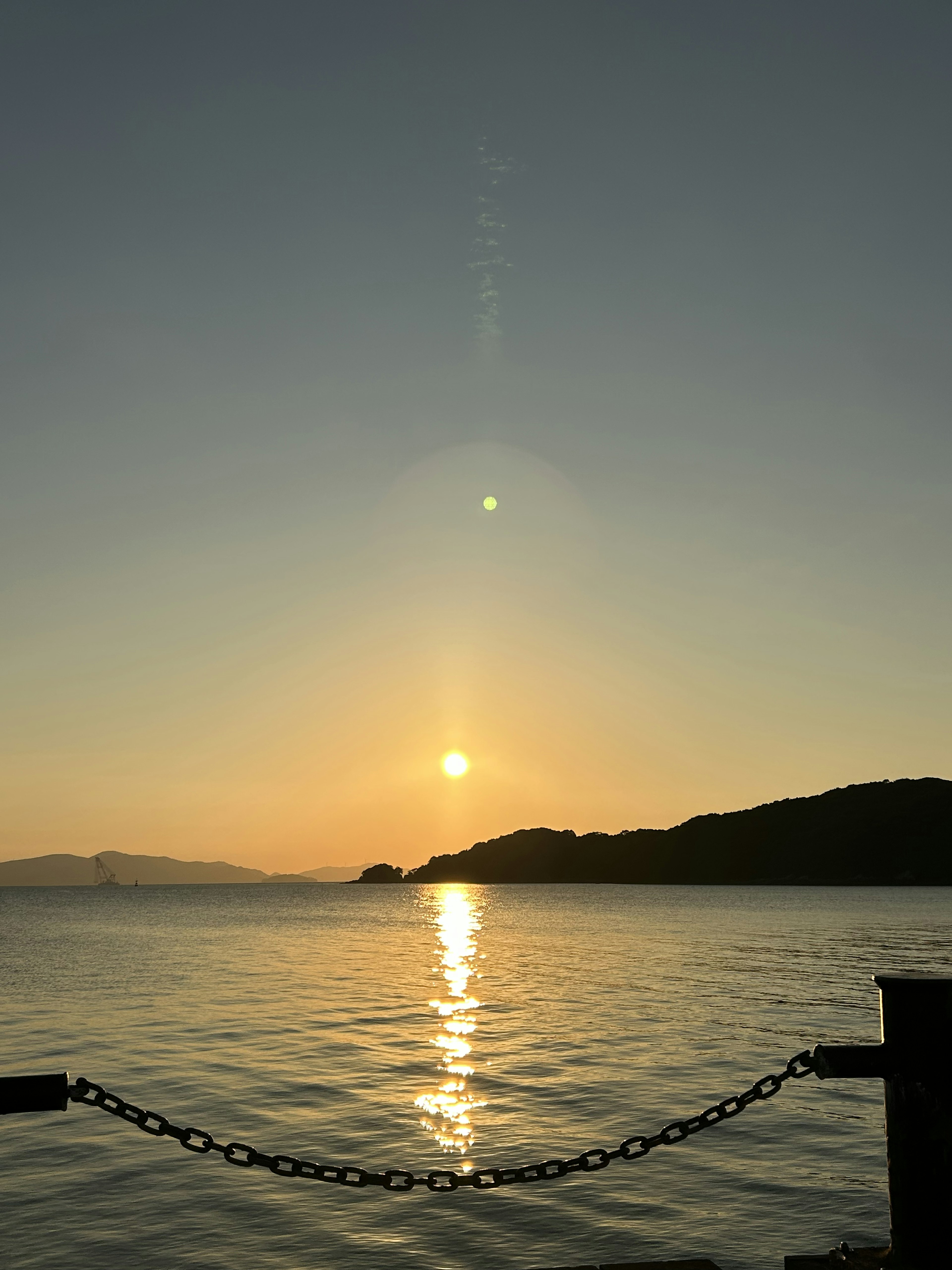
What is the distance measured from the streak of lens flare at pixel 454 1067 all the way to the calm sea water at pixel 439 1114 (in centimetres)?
11

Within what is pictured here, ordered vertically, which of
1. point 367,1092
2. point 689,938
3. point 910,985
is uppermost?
point 910,985

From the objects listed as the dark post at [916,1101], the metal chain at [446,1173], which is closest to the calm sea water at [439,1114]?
the metal chain at [446,1173]

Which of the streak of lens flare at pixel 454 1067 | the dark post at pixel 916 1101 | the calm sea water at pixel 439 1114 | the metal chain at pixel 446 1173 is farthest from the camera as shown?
the streak of lens flare at pixel 454 1067

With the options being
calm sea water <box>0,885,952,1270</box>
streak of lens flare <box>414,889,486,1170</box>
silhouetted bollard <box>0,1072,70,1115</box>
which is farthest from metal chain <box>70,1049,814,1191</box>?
streak of lens flare <box>414,889,486,1170</box>

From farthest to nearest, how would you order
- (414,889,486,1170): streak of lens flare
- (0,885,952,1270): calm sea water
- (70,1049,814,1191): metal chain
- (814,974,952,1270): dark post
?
(414,889,486,1170): streak of lens flare → (0,885,952,1270): calm sea water → (70,1049,814,1191): metal chain → (814,974,952,1270): dark post

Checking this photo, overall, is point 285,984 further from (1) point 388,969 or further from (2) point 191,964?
(2) point 191,964

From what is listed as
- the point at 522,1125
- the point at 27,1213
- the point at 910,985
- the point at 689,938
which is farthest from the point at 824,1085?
the point at 689,938

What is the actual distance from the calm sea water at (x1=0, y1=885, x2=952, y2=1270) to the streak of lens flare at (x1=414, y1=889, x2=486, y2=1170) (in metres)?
0.11

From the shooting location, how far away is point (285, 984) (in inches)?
1594

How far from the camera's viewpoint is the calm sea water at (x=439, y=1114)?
11289 mm

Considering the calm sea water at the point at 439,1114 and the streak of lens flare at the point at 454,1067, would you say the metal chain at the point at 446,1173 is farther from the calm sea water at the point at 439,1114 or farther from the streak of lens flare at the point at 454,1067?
the streak of lens flare at the point at 454,1067

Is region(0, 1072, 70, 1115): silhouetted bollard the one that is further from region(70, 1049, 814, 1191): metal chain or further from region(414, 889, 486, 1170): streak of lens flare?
region(414, 889, 486, 1170): streak of lens flare

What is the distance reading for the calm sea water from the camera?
11289 mm

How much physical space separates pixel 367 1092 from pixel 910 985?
600 inches
